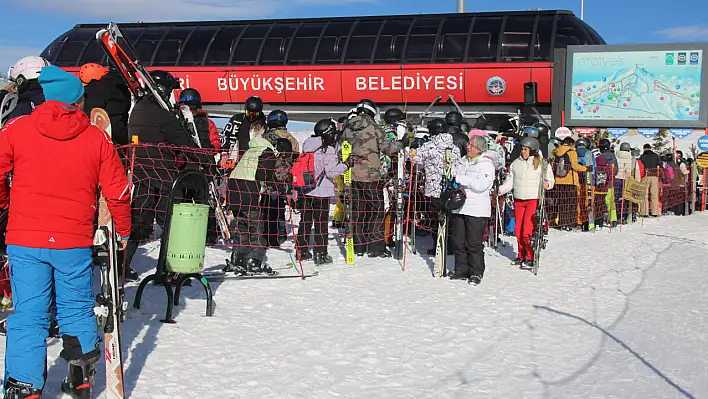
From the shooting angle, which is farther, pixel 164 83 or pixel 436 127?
pixel 436 127

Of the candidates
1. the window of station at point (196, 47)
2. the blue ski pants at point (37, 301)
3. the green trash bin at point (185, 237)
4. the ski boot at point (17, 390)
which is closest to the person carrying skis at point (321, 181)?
the green trash bin at point (185, 237)

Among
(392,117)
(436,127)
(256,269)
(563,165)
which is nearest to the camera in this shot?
(256,269)

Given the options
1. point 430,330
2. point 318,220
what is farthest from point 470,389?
point 318,220

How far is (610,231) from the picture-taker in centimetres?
1388

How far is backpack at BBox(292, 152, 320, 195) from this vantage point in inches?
348

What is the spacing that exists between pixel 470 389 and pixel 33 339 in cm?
240

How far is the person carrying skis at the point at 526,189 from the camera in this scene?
30.7ft

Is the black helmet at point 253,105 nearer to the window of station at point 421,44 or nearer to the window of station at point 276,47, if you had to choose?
the window of station at point 421,44

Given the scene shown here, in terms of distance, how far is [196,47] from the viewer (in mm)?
23594

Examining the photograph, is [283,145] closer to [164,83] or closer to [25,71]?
[164,83]

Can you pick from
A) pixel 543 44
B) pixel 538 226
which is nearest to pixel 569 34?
pixel 543 44

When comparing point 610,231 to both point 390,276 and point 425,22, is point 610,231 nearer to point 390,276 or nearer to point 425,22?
point 390,276

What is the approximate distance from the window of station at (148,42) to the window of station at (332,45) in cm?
525

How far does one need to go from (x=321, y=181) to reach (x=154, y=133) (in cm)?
210
